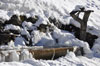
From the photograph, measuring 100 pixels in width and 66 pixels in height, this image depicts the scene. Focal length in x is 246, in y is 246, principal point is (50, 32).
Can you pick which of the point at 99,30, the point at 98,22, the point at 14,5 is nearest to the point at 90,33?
the point at 99,30

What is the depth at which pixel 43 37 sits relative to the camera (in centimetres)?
1296

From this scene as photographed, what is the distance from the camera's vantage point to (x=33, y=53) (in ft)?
30.9

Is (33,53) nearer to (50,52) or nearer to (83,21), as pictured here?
(50,52)

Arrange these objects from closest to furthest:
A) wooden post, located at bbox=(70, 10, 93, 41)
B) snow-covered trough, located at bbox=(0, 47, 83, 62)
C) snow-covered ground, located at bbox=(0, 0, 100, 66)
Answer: snow-covered trough, located at bbox=(0, 47, 83, 62) < snow-covered ground, located at bbox=(0, 0, 100, 66) < wooden post, located at bbox=(70, 10, 93, 41)

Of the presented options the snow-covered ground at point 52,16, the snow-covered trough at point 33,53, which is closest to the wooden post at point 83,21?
the snow-covered ground at point 52,16

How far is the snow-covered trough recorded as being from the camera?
8.47m

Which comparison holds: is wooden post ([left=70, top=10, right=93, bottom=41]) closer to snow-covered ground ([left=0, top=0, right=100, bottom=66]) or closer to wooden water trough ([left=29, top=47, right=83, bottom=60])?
snow-covered ground ([left=0, top=0, right=100, bottom=66])

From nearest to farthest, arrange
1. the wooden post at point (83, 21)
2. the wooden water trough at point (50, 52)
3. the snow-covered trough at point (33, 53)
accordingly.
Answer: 1. the snow-covered trough at point (33, 53)
2. the wooden water trough at point (50, 52)
3. the wooden post at point (83, 21)

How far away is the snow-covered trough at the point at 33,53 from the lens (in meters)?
8.47

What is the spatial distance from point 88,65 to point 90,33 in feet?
16.0

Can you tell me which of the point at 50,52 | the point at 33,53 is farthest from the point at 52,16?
the point at 33,53

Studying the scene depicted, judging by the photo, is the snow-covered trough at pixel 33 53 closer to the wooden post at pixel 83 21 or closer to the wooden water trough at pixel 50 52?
the wooden water trough at pixel 50 52

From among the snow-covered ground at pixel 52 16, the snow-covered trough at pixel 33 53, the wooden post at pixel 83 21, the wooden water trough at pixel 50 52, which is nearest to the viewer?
the snow-covered trough at pixel 33 53

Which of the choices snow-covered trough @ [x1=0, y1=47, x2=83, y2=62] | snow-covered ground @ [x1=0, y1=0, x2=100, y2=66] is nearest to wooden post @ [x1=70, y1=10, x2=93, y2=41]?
snow-covered ground @ [x1=0, y1=0, x2=100, y2=66]
